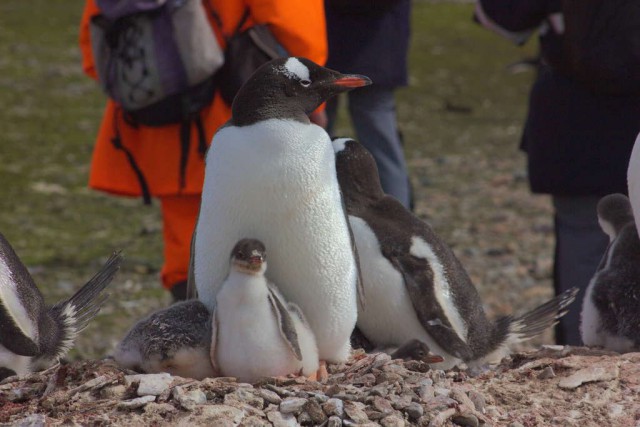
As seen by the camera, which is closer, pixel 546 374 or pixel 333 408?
pixel 333 408

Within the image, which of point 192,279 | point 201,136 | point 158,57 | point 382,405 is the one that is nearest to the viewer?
point 382,405

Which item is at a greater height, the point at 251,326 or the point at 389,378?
the point at 251,326

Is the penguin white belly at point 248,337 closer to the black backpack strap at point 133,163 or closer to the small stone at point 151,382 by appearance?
the small stone at point 151,382

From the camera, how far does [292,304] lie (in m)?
3.04

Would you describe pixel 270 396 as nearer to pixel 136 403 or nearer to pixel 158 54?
pixel 136 403

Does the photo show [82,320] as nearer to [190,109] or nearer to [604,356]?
[190,109]

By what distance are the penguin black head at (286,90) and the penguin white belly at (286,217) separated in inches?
1.3

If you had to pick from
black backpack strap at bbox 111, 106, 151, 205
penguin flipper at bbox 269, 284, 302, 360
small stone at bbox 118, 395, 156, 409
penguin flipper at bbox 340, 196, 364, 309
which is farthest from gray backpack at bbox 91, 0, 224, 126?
small stone at bbox 118, 395, 156, 409

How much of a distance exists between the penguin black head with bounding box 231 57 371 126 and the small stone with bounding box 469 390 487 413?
0.78 m

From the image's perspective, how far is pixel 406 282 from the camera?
135 inches

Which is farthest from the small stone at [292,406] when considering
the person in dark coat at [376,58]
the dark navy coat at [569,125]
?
the person in dark coat at [376,58]

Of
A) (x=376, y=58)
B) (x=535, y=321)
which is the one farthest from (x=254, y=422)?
(x=376, y=58)

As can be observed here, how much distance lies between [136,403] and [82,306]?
2.66 feet

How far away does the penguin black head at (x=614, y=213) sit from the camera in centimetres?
371
